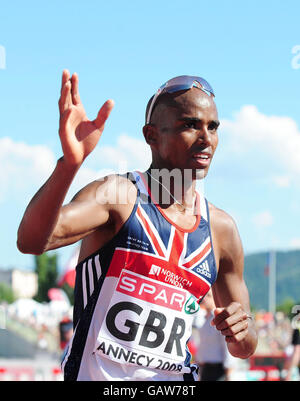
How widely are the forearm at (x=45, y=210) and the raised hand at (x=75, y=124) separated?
0.07m

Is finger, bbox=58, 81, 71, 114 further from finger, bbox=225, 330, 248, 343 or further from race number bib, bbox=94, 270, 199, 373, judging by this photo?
finger, bbox=225, 330, 248, 343

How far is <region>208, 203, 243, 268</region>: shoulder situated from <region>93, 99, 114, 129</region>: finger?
125cm

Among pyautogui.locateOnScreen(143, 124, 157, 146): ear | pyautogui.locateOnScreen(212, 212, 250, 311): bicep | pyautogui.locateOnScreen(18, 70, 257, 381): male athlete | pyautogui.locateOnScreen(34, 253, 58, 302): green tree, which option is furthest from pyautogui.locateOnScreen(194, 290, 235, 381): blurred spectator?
pyautogui.locateOnScreen(34, 253, 58, 302): green tree

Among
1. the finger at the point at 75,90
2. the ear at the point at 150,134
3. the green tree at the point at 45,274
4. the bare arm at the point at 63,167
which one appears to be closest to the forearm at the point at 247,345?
the ear at the point at 150,134

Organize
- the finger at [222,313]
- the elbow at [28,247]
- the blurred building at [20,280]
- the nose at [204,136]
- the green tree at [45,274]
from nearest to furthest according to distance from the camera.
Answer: the elbow at [28,247] → the finger at [222,313] → the nose at [204,136] → the green tree at [45,274] → the blurred building at [20,280]

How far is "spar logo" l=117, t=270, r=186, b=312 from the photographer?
3424mm

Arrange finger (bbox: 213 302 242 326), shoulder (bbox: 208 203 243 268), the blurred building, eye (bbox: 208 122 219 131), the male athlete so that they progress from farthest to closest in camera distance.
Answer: the blurred building, shoulder (bbox: 208 203 243 268), eye (bbox: 208 122 219 131), the male athlete, finger (bbox: 213 302 242 326)

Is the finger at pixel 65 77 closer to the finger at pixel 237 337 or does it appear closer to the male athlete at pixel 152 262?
the male athlete at pixel 152 262

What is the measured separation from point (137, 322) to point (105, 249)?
0.42 metres

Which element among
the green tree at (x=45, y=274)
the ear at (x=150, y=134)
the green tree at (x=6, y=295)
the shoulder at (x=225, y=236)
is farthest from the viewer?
the green tree at (x=6, y=295)

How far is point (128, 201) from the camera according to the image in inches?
136

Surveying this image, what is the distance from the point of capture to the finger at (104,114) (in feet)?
9.30

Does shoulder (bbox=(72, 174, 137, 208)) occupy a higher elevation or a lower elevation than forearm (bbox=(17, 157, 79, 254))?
higher
